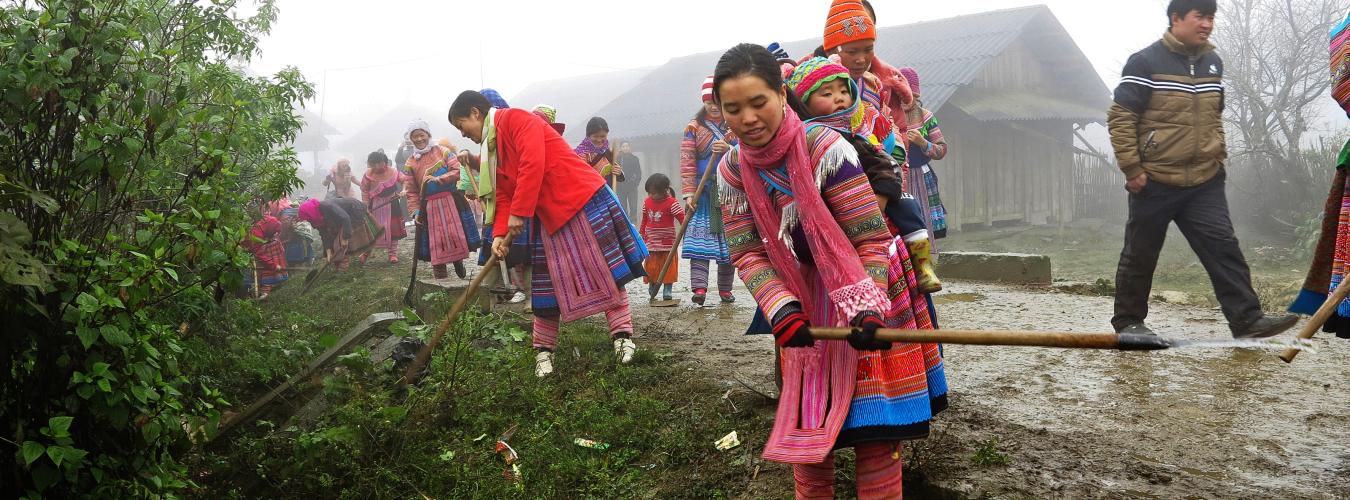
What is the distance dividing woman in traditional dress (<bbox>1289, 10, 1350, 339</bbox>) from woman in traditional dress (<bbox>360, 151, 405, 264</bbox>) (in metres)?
11.0

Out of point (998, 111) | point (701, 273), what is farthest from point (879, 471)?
point (998, 111)

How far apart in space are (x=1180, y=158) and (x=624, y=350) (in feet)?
10.7

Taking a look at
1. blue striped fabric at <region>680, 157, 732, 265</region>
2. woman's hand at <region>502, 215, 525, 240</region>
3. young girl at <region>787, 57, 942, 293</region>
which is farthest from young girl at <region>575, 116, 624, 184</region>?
young girl at <region>787, 57, 942, 293</region>

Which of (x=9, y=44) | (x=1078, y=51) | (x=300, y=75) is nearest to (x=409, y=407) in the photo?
(x=9, y=44)

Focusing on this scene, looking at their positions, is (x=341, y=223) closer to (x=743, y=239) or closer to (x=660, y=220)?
(x=660, y=220)

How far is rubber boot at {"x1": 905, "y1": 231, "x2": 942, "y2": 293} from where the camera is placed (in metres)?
2.86

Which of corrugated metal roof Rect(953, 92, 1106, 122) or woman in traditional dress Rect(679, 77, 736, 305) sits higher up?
corrugated metal roof Rect(953, 92, 1106, 122)

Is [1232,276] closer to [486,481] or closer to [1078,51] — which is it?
[486,481]

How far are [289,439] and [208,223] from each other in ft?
4.90

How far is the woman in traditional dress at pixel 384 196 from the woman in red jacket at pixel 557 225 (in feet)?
25.0

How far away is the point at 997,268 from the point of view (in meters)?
8.74

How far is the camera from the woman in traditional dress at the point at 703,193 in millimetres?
6965

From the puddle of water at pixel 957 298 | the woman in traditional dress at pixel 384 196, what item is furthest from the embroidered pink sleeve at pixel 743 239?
the woman in traditional dress at pixel 384 196

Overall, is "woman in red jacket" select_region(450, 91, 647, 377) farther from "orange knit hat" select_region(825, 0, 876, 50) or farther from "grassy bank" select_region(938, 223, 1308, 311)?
"grassy bank" select_region(938, 223, 1308, 311)
